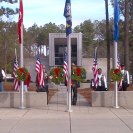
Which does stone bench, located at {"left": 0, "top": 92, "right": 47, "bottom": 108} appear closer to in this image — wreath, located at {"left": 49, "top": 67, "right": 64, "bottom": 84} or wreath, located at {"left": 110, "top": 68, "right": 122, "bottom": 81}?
wreath, located at {"left": 49, "top": 67, "right": 64, "bottom": 84}

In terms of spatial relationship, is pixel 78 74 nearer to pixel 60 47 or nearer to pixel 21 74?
pixel 21 74

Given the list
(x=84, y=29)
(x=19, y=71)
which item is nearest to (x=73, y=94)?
(x=19, y=71)

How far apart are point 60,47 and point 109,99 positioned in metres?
42.2

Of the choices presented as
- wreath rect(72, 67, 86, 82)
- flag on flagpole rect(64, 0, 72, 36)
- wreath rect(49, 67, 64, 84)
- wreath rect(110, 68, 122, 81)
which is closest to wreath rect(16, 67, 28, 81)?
wreath rect(49, 67, 64, 84)

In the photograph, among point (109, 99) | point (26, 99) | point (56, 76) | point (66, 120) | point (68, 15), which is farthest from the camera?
point (109, 99)

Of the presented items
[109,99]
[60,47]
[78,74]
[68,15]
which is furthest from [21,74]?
[60,47]

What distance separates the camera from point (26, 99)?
68.8 feet

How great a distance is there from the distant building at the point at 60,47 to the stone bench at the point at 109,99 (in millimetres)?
34765

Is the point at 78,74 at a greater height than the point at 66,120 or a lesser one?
greater

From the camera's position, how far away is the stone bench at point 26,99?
68.7 ft

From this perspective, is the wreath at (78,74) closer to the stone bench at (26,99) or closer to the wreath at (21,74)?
the stone bench at (26,99)

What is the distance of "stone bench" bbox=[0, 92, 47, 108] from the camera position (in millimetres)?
20953

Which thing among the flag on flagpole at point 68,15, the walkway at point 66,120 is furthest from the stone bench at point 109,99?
the flag on flagpole at point 68,15

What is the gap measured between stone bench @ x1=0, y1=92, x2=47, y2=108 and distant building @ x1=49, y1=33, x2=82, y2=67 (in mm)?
34763
